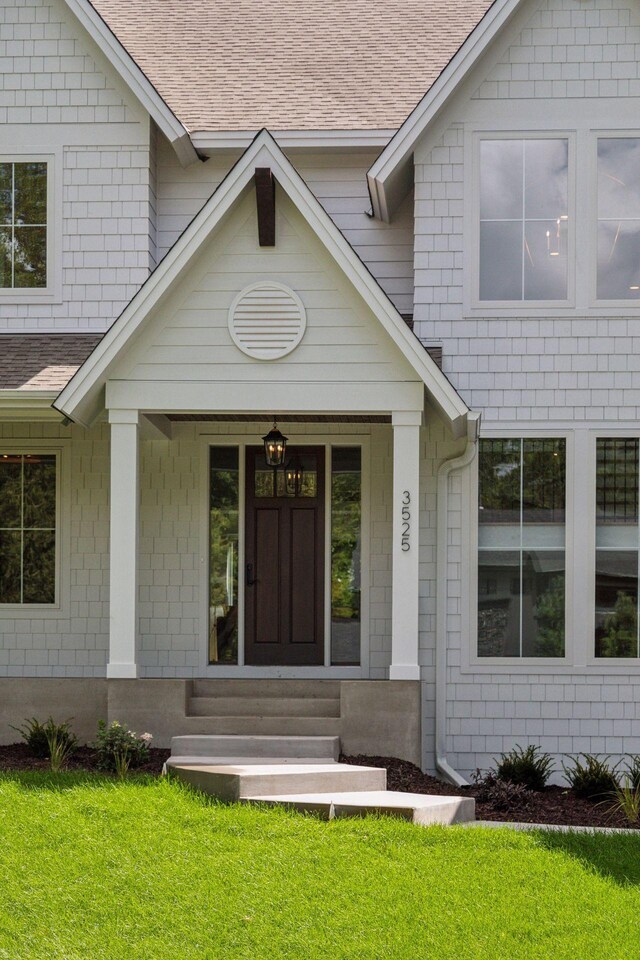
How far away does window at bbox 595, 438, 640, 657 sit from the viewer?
10.4 metres

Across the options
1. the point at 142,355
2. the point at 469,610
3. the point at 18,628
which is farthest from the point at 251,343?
the point at 18,628

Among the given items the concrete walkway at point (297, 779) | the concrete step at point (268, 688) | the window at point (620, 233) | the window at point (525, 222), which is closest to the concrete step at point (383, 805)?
the concrete walkway at point (297, 779)

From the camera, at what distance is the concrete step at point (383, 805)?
730 cm

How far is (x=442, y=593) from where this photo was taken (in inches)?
411

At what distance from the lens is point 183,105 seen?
462 inches

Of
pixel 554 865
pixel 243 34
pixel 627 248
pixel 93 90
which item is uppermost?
pixel 243 34

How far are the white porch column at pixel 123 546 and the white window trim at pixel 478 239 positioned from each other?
11.4 ft

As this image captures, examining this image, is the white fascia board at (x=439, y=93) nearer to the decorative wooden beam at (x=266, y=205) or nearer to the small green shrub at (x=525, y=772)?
the decorative wooden beam at (x=266, y=205)

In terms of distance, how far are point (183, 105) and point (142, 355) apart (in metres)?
3.69

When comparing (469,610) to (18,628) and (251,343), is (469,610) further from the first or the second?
(18,628)

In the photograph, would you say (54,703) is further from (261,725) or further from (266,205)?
(266,205)

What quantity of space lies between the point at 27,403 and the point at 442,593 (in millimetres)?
4173

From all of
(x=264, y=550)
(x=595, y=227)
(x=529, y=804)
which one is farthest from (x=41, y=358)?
(x=529, y=804)

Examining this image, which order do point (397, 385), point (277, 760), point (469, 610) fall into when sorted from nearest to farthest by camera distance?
point (277, 760) < point (397, 385) < point (469, 610)
